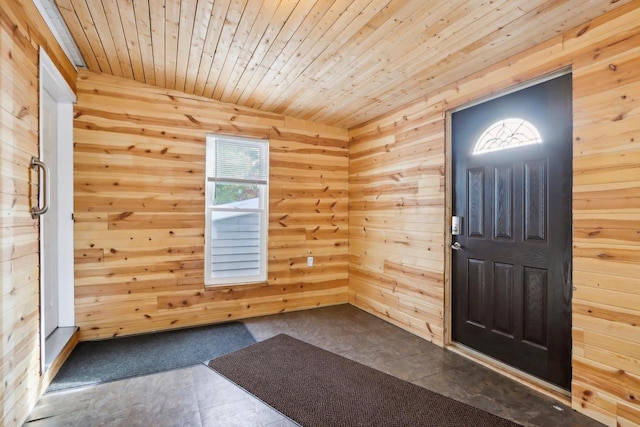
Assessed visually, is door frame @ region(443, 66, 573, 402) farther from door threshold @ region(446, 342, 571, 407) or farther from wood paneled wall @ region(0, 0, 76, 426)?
wood paneled wall @ region(0, 0, 76, 426)

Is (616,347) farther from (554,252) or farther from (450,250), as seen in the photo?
(450,250)

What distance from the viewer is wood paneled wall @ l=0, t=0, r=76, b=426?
159cm

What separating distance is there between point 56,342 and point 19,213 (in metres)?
1.38

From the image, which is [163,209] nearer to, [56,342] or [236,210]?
[236,210]

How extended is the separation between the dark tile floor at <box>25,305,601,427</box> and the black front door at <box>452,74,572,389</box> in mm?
281

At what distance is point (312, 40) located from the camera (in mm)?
2207

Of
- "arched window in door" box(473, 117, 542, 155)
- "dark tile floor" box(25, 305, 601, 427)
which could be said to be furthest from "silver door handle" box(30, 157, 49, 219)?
"arched window in door" box(473, 117, 542, 155)

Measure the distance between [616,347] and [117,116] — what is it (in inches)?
163

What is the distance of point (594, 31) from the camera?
1.87 m

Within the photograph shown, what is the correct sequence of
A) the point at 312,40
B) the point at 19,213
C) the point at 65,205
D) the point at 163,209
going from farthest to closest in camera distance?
the point at 163,209, the point at 65,205, the point at 312,40, the point at 19,213

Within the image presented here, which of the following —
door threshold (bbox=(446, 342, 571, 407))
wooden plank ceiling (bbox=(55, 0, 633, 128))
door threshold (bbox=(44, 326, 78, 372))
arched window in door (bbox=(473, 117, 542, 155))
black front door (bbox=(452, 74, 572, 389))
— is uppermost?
wooden plank ceiling (bbox=(55, 0, 633, 128))

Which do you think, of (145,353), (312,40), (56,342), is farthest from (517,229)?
(56,342)

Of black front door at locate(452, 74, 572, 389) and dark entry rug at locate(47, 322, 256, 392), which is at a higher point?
black front door at locate(452, 74, 572, 389)

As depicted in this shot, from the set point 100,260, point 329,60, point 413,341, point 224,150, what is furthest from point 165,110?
point 413,341
